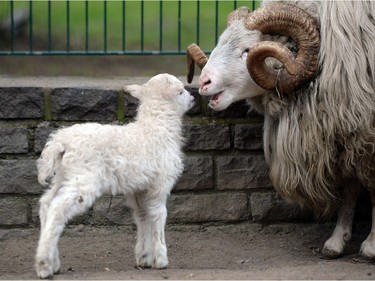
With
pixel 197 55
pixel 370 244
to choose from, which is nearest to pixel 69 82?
pixel 197 55

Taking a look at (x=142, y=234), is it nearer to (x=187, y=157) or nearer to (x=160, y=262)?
(x=160, y=262)

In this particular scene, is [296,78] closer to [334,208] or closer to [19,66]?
[334,208]

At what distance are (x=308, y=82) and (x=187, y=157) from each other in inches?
51.7

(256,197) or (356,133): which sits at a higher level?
(356,133)

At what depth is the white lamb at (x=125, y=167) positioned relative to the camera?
6.26 m

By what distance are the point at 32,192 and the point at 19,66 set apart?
23.2ft

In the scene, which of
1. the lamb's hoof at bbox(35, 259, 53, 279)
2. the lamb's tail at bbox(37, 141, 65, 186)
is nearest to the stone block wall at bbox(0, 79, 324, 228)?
the lamb's tail at bbox(37, 141, 65, 186)

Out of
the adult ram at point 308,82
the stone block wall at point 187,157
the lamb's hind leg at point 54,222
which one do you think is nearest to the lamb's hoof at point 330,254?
the adult ram at point 308,82

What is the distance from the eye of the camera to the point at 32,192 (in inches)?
312

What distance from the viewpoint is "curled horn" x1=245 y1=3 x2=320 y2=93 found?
696 centimetres

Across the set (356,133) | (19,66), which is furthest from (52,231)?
(19,66)

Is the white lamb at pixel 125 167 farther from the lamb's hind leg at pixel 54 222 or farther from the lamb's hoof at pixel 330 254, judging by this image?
the lamb's hoof at pixel 330 254

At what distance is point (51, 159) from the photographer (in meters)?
6.29

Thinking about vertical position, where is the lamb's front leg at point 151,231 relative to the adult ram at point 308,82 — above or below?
below
